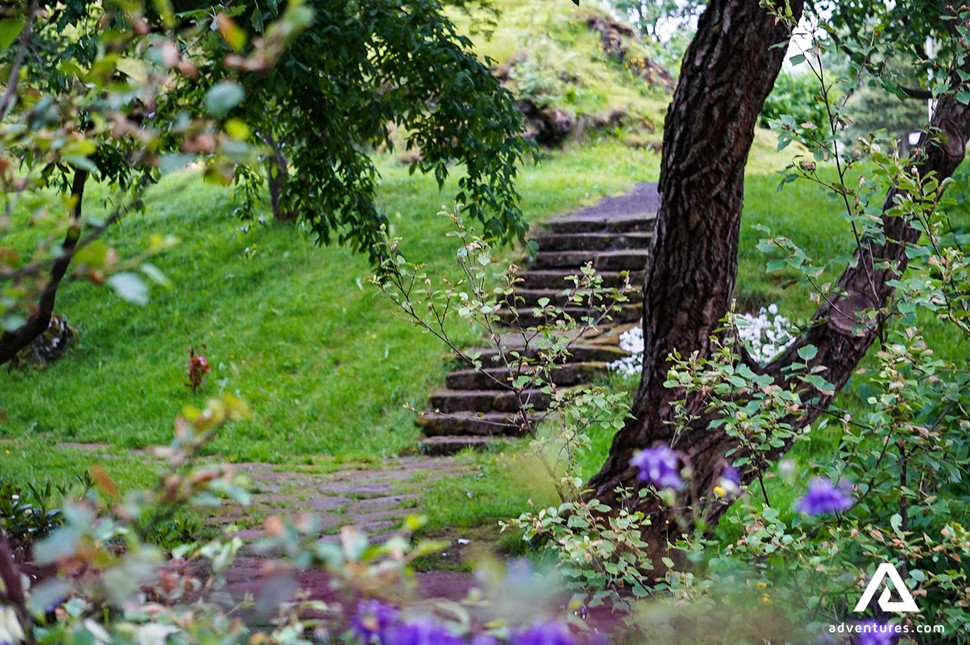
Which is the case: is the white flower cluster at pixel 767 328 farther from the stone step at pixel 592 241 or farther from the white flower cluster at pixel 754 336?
the stone step at pixel 592 241

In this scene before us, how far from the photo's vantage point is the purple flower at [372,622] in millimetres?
1154

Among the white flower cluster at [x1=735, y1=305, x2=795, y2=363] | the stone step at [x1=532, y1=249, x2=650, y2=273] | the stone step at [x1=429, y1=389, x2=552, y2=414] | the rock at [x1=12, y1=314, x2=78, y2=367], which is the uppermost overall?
the stone step at [x1=532, y1=249, x2=650, y2=273]

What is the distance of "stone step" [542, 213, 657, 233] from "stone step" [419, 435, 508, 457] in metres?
3.75

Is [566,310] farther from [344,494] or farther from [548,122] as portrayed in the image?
[548,122]

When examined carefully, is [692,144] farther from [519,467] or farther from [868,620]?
[519,467]

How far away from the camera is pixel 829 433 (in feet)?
23.1

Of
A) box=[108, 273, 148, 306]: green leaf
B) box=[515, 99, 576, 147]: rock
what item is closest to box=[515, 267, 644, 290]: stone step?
box=[515, 99, 576, 147]: rock

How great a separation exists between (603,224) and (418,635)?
10.5 metres

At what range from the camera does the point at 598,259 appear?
34.7 ft

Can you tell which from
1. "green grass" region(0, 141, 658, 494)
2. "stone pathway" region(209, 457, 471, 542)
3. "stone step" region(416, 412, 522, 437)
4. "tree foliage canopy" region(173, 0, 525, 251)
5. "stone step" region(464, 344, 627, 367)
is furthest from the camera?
"green grass" region(0, 141, 658, 494)

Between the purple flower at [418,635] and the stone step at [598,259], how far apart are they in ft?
29.6

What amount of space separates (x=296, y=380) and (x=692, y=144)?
22.5 feet

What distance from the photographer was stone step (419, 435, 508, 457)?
831 cm

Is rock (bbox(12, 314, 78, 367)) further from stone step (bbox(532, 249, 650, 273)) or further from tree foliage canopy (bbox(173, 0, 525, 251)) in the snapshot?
tree foliage canopy (bbox(173, 0, 525, 251))
